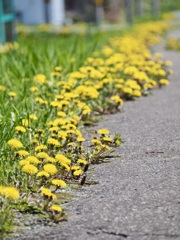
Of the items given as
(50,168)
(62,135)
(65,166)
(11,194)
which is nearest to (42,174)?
(50,168)

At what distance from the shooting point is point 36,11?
20.8 metres

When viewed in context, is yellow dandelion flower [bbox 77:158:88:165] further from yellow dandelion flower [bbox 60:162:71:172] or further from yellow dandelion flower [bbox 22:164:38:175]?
yellow dandelion flower [bbox 22:164:38:175]

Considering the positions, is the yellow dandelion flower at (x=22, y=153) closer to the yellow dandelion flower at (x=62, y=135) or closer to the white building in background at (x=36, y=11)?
the yellow dandelion flower at (x=62, y=135)

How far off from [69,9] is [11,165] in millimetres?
24267

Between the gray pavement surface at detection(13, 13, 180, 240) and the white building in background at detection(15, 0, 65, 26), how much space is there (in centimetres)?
1634

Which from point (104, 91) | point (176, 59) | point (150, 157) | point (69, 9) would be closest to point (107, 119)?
point (104, 91)

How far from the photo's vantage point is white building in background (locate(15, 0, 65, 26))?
20.5m

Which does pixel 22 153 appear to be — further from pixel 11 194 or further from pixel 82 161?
pixel 11 194

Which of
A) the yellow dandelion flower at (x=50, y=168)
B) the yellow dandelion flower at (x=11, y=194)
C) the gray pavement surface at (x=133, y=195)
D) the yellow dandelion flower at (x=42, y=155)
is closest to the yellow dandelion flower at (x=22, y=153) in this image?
the yellow dandelion flower at (x=42, y=155)

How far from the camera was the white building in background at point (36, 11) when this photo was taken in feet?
67.3

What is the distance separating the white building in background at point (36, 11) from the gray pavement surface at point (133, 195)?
16339 mm

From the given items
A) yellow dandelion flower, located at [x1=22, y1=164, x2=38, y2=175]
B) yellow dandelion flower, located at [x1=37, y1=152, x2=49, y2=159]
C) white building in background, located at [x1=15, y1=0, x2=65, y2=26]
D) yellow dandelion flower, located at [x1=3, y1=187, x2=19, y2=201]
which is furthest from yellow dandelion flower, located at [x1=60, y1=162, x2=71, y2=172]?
white building in background, located at [x1=15, y1=0, x2=65, y2=26]

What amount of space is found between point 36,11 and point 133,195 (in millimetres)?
18145

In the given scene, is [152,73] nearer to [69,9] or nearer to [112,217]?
[112,217]
